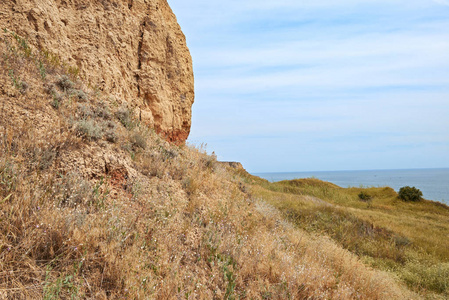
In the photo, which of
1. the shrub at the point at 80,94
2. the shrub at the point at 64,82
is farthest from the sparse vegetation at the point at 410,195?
the shrub at the point at 64,82

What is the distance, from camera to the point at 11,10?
5.92 meters

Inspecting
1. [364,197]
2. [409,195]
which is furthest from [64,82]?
[409,195]

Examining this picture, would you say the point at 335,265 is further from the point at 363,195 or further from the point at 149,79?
the point at 363,195

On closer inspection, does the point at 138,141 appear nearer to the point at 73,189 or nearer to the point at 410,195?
the point at 73,189

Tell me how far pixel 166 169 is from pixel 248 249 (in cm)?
259

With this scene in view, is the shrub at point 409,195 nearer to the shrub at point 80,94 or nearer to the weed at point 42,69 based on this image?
→ the shrub at point 80,94

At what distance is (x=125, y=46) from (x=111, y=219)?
253 inches

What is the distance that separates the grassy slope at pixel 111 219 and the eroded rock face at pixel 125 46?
0.61 metres

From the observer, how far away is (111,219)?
3.61m

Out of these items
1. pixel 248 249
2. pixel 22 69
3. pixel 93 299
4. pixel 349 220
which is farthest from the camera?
pixel 349 220

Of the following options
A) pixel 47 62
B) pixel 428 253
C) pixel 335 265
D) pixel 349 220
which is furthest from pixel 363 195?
pixel 47 62

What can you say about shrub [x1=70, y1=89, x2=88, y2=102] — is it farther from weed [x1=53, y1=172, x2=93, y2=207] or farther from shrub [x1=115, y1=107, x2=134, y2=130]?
weed [x1=53, y1=172, x2=93, y2=207]

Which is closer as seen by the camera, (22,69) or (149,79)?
(22,69)

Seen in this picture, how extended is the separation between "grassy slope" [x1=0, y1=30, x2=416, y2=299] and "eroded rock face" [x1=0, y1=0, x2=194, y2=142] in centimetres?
61
